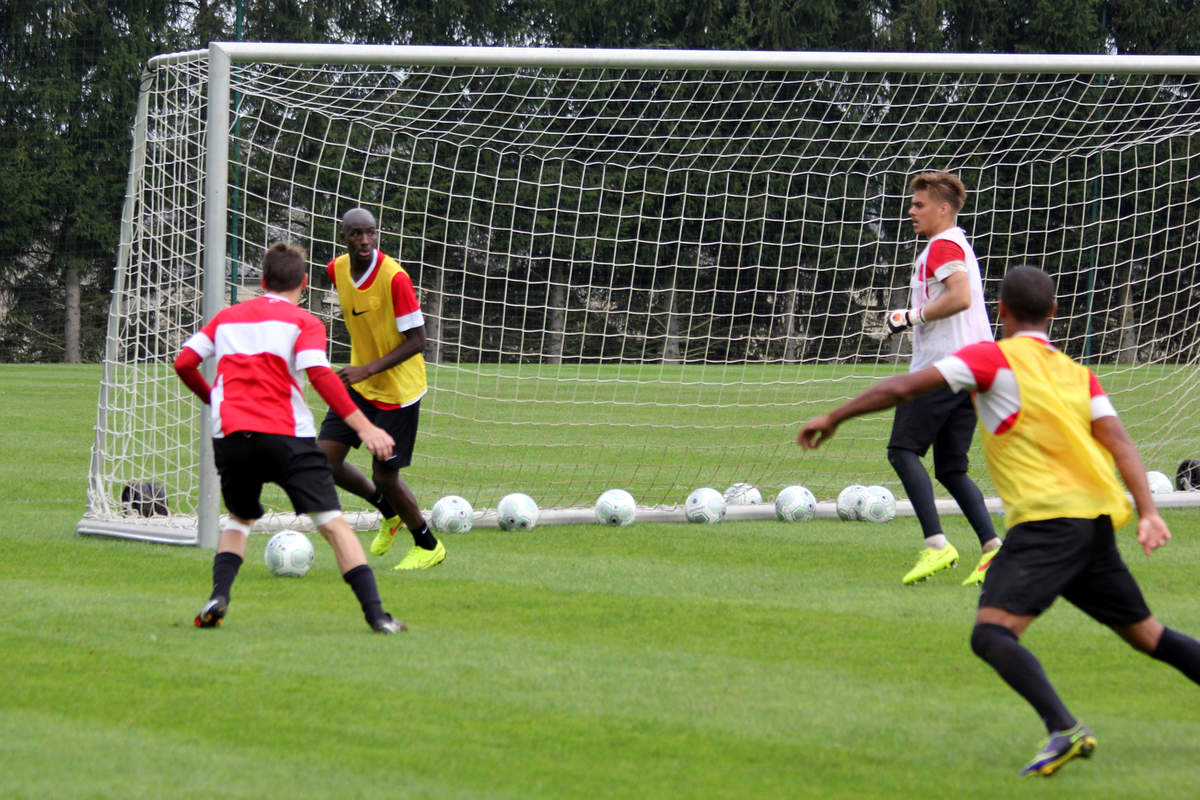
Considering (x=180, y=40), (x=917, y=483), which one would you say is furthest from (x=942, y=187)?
(x=180, y=40)

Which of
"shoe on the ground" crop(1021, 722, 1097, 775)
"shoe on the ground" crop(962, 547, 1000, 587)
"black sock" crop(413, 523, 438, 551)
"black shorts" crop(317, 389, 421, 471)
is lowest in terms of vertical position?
"black sock" crop(413, 523, 438, 551)

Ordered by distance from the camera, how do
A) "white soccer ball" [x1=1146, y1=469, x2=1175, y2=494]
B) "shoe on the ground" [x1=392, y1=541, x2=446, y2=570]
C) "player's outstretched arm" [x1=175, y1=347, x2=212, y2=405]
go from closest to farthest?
"player's outstretched arm" [x1=175, y1=347, x2=212, y2=405] → "shoe on the ground" [x1=392, y1=541, x2=446, y2=570] → "white soccer ball" [x1=1146, y1=469, x2=1175, y2=494]

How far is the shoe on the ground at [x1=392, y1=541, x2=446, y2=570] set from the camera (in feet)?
26.7

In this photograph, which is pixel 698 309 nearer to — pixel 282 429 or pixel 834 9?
pixel 834 9

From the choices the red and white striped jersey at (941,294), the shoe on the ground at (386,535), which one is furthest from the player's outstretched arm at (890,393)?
the shoe on the ground at (386,535)

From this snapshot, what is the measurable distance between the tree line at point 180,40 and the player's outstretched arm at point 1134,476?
822 inches

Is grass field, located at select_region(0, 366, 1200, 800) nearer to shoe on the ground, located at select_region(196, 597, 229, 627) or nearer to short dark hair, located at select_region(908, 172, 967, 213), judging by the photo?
shoe on the ground, located at select_region(196, 597, 229, 627)

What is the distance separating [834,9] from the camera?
1548 inches

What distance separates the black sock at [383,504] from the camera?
848cm

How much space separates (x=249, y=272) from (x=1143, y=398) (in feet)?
36.7

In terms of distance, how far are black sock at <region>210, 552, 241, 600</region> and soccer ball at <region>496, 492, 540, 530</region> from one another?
3.50 meters

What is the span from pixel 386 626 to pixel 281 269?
62.9 inches

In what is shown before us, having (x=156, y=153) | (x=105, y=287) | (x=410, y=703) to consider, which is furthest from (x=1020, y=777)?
(x=105, y=287)

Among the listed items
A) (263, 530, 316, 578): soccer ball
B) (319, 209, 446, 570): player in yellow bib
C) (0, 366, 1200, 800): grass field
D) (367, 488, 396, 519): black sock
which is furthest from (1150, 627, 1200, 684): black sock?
(367, 488, 396, 519): black sock
